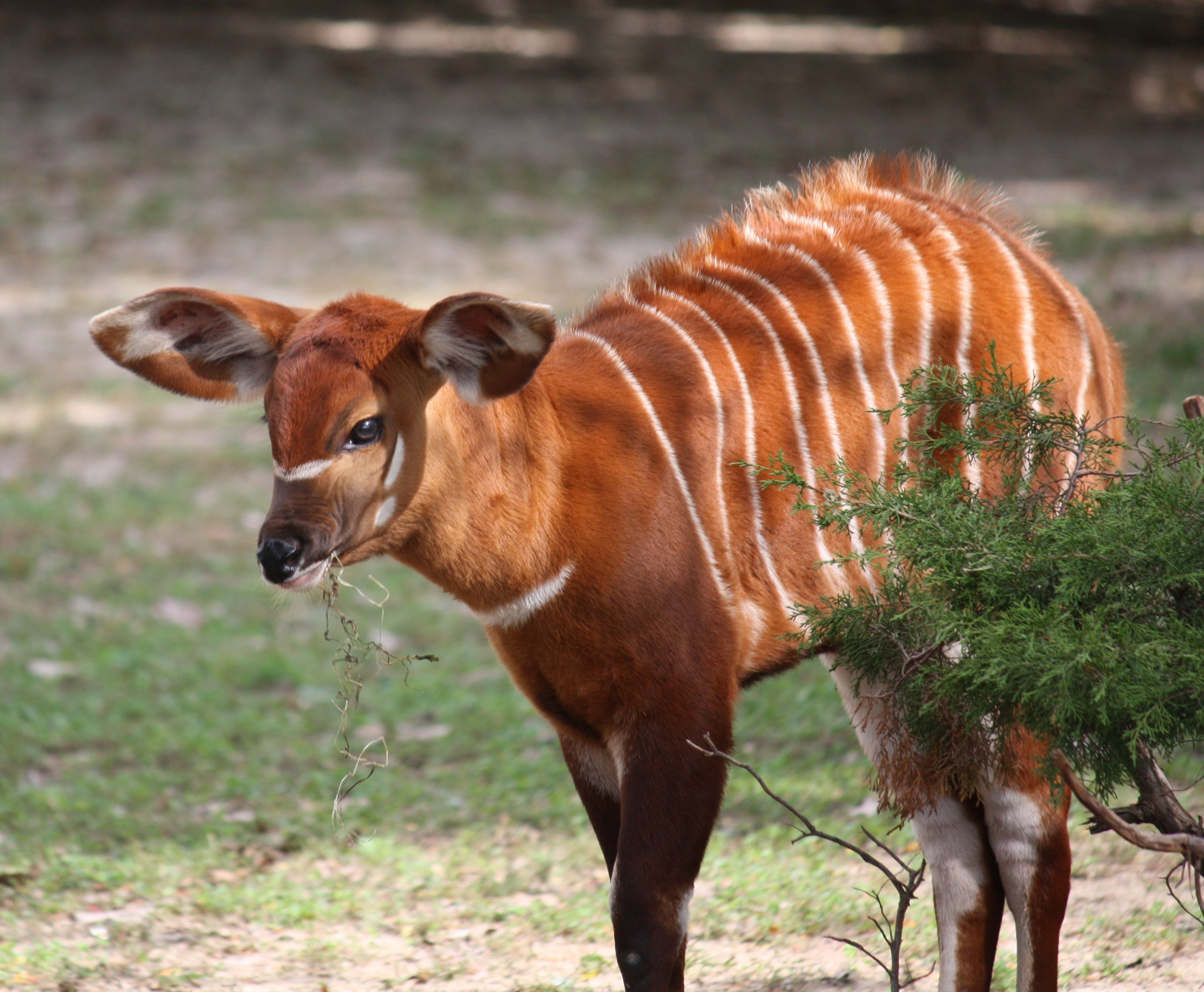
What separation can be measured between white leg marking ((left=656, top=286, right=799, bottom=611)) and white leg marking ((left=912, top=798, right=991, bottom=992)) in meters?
0.69

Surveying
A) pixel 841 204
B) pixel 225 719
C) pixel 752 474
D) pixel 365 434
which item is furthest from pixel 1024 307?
pixel 225 719

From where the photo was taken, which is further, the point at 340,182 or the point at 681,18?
the point at 681,18

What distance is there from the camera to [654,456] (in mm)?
3215

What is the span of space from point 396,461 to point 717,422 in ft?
2.50

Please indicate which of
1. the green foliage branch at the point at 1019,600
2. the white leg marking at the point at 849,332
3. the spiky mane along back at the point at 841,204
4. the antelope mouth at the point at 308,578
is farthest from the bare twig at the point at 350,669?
the white leg marking at the point at 849,332

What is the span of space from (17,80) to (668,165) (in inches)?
247

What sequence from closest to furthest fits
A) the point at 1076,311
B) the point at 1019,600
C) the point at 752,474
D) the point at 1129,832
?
the point at 1129,832, the point at 1019,600, the point at 752,474, the point at 1076,311

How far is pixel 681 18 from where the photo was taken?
17.2m

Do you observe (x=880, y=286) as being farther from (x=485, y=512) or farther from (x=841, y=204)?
(x=485, y=512)

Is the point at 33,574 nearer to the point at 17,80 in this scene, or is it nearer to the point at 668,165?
the point at 668,165

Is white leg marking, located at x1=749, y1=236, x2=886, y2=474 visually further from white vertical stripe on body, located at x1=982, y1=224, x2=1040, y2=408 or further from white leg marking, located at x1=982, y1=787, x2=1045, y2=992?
white leg marking, located at x1=982, y1=787, x2=1045, y2=992

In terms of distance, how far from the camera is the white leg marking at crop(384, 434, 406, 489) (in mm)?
2918

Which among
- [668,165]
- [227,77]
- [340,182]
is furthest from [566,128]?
[227,77]

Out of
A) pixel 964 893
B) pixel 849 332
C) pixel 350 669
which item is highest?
pixel 849 332
